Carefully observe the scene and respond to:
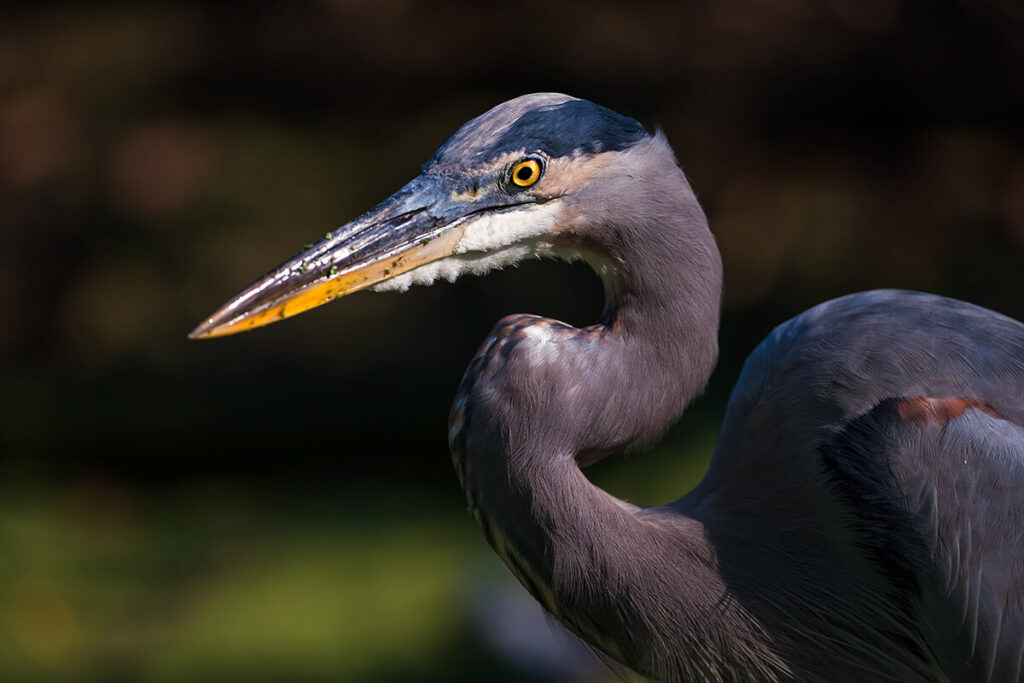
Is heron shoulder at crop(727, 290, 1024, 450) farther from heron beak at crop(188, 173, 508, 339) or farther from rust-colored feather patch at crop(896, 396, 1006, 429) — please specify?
heron beak at crop(188, 173, 508, 339)

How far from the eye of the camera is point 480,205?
166cm

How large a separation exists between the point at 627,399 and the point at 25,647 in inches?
114

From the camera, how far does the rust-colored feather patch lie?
1657 millimetres

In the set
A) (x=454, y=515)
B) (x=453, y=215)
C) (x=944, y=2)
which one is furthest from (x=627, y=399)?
(x=944, y=2)

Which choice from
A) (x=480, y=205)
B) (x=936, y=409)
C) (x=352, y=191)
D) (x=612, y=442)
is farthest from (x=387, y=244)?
(x=352, y=191)

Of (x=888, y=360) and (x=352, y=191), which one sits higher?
(x=352, y=191)

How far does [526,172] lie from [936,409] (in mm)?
736

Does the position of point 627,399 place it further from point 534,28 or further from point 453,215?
point 534,28

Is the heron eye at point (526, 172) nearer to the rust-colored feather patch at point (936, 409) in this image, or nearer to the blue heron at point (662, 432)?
the blue heron at point (662, 432)

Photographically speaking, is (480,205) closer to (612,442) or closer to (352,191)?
(612,442)

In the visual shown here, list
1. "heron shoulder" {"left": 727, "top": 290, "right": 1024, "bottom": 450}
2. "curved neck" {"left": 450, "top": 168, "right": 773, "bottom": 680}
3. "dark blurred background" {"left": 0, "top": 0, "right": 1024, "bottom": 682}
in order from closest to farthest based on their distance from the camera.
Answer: "curved neck" {"left": 450, "top": 168, "right": 773, "bottom": 680}, "heron shoulder" {"left": 727, "top": 290, "right": 1024, "bottom": 450}, "dark blurred background" {"left": 0, "top": 0, "right": 1024, "bottom": 682}

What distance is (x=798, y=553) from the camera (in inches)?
68.7

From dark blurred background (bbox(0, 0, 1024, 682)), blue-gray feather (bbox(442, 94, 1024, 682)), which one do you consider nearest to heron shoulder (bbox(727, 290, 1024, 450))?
blue-gray feather (bbox(442, 94, 1024, 682))

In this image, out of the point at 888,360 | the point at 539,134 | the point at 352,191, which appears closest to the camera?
the point at 539,134
